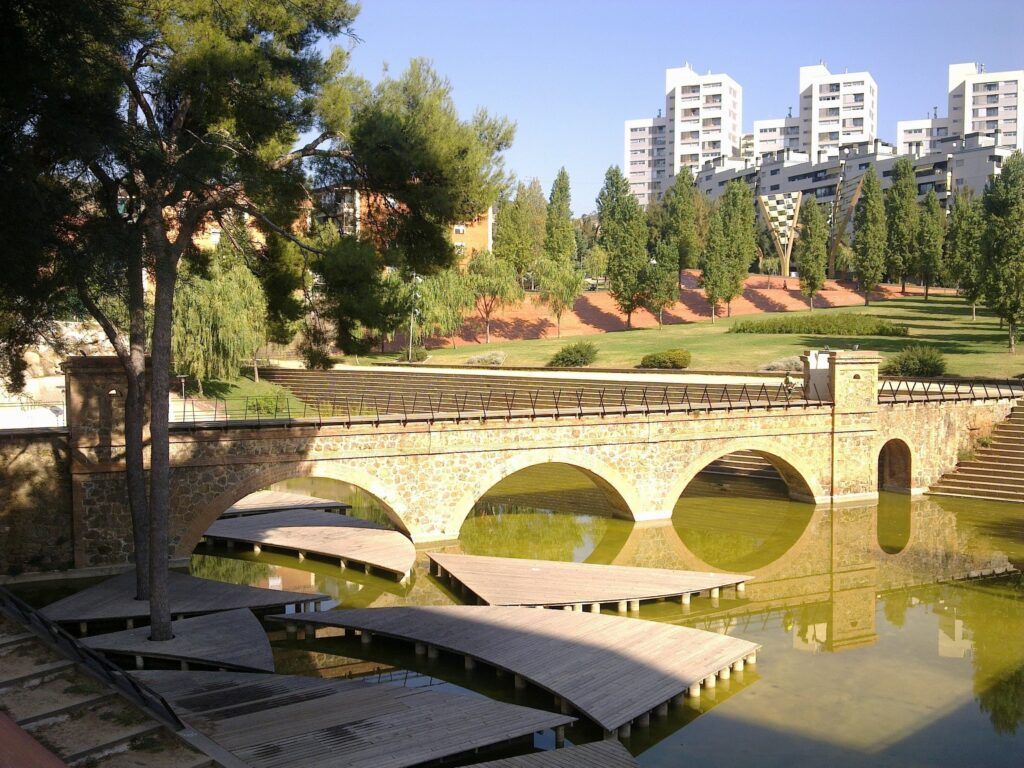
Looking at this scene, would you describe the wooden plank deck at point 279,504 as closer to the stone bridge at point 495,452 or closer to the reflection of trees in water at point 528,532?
the reflection of trees in water at point 528,532

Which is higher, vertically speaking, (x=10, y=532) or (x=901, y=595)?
(x=10, y=532)

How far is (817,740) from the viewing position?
12.2 m

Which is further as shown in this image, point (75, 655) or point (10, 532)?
point (10, 532)

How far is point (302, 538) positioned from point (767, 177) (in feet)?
274

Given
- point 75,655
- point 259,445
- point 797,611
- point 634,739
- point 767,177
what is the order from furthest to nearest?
1. point 767,177
2. point 259,445
3. point 797,611
4. point 634,739
5. point 75,655

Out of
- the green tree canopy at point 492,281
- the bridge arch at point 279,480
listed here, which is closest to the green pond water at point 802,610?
the bridge arch at point 279,480

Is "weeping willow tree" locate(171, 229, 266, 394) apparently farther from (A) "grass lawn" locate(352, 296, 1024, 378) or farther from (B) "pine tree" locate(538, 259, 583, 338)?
(B) "pine tree" locate(538, 259, 583, 338)

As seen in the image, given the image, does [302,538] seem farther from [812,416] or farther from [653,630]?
[812,416]

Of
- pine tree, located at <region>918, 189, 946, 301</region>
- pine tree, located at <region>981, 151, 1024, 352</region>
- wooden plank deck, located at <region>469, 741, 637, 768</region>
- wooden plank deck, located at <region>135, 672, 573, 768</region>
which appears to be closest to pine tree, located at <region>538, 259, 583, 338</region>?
pine tree, located at <region>918, 189, 946, 301</region>

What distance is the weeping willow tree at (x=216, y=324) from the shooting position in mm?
35406

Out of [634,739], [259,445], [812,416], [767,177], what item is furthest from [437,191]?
[767,177]

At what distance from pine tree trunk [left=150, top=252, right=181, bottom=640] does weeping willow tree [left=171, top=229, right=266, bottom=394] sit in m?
21.4

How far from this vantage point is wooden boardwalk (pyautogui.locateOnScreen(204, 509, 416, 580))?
65.0 feet

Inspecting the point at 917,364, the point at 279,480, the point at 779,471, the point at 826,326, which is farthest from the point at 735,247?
the point at 279,480
